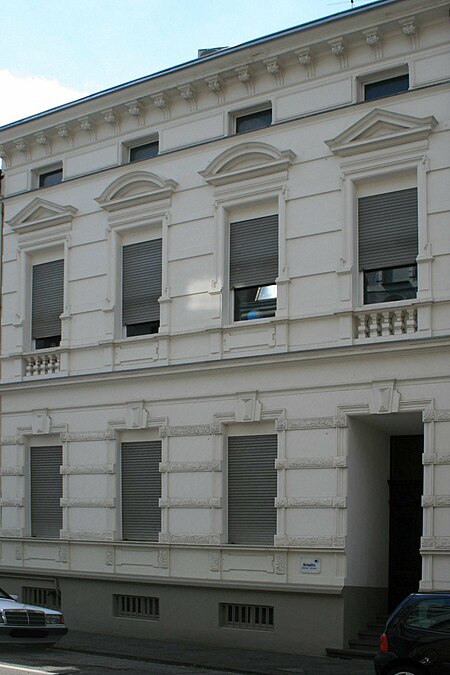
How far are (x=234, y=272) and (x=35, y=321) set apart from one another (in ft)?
18.5

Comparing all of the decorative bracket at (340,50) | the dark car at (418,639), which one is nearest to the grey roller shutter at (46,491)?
the decorative bracket at (340,50)

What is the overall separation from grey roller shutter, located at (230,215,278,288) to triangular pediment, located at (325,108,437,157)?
2.02 m

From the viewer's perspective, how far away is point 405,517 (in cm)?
2020

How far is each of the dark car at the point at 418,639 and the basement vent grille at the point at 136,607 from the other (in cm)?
825

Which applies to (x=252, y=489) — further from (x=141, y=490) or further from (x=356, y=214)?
(x=356, y=214)

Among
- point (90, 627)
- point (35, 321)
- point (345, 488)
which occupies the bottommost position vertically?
point (90, 627)

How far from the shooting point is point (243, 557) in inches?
778

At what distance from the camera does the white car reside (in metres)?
17.6

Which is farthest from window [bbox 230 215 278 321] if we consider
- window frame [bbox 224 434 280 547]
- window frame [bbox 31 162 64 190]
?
window frame [bbox 31 162 64 190]

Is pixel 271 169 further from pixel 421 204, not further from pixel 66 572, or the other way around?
pixel 66 572

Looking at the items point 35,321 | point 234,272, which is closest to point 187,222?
point 234,272

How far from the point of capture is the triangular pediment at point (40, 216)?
23.5 metres

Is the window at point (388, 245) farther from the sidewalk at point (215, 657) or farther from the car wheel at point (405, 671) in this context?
the car wheel at point (405, 671)

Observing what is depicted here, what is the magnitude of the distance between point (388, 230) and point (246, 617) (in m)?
7.49
